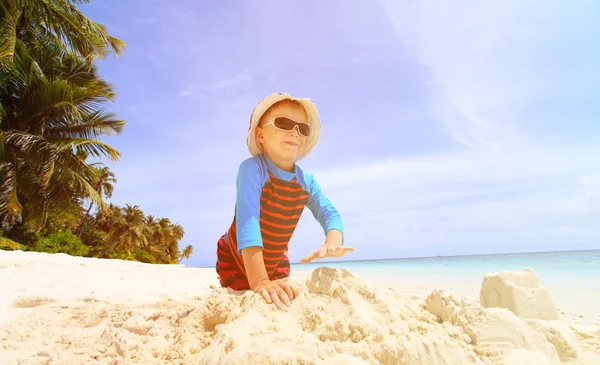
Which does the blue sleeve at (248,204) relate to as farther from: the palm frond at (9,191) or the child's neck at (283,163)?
the palm frond at (9,191)

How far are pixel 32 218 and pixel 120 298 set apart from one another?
Result: 32.9 ft

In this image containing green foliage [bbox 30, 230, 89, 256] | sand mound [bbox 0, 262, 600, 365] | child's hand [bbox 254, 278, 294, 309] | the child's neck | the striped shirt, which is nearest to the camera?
sand mound [bbox 0, 262, 600, 365]

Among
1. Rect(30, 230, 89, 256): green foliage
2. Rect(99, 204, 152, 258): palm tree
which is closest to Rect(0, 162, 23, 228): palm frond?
Rect(30, 230, 89, 256): green foliage

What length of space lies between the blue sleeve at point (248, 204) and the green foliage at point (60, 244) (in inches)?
591

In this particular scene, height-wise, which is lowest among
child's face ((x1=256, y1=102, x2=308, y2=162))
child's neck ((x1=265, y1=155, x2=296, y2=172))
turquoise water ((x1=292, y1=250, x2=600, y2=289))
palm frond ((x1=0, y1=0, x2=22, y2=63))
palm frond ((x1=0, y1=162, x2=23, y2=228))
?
turquoise water ((x1=292, y1=250, x2=600, y2=289))

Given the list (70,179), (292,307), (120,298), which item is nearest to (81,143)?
(70,179)

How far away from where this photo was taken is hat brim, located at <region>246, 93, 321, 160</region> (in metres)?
2.33

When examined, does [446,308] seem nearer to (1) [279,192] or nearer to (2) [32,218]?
(1) [279,192]

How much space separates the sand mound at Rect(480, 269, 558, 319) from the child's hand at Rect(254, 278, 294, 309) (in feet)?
3.98

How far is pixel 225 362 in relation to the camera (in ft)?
3.98

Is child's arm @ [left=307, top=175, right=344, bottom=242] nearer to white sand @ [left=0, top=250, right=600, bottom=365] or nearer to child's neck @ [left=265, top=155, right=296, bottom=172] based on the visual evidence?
child's neck @ [left=265, top=155, right=296, bottom=172]

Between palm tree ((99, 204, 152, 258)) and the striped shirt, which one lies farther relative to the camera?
palm tree ((99, 204, 152, 258))

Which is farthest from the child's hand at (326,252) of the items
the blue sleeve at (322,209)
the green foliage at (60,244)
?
the green foliage at (60,244)

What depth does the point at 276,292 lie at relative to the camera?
1714 mm
